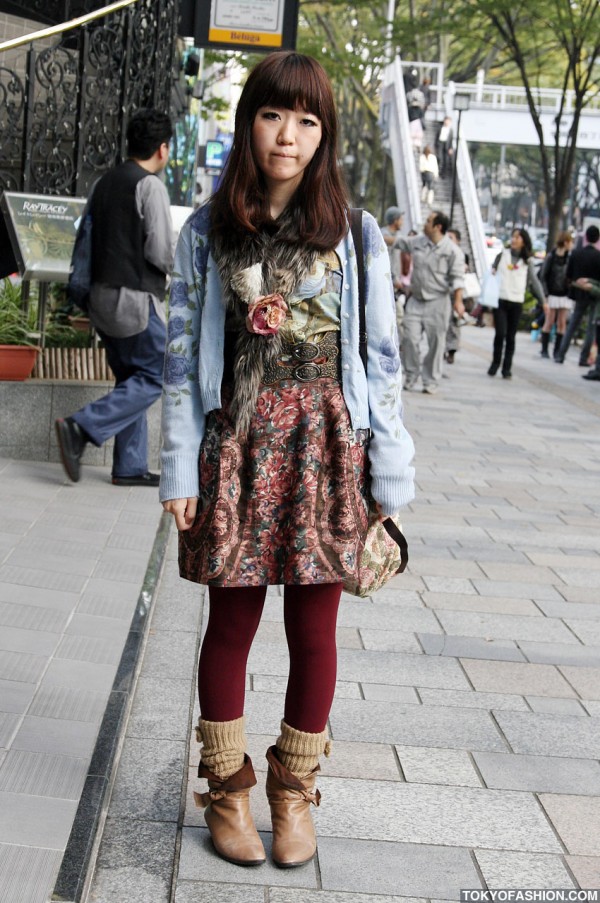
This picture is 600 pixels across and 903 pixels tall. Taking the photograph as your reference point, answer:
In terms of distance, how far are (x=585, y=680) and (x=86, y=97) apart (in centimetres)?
564

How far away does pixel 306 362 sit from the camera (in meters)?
2.86

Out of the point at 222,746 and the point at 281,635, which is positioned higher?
the point at 222,746

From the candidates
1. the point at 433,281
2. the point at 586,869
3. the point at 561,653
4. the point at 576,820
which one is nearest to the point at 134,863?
the point at 586,869

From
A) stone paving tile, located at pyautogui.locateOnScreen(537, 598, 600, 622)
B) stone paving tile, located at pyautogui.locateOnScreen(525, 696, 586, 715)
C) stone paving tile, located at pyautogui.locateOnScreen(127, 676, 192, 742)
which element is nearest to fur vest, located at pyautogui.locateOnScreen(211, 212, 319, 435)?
stone paving tile, located at pyautogui.locateOnScreen(127, 676, 192, 742)

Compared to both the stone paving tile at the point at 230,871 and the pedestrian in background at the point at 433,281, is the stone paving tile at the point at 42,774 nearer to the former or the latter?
the stone paving tile at the point at 230,871

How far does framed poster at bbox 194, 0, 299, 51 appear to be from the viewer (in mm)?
10188

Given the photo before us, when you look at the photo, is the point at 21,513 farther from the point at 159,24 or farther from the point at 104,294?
the point at 159,24

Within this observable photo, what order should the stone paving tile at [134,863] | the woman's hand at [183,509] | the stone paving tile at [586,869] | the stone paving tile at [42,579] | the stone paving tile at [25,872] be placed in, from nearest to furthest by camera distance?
1. the stone paving tile at [25,872]
2. the stone paving tile at [134,863]
3. the woman's hand at [183,509]
4. the stone paving tile at [586,869]
5. the stone paving tile at [42,579]

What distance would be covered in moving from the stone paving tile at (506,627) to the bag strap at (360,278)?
2376 mm

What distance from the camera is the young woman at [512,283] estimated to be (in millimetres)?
15250

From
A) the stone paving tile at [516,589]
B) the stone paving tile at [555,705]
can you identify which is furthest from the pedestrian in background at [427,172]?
the stone paving tile at [555,705]

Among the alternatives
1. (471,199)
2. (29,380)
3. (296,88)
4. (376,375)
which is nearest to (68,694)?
(376,375)

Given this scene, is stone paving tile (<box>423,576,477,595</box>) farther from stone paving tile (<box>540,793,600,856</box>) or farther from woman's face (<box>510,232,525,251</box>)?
woman's face (<box>510,232,525,251</box>)

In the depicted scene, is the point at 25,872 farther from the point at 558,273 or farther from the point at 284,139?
the point at 558,273
